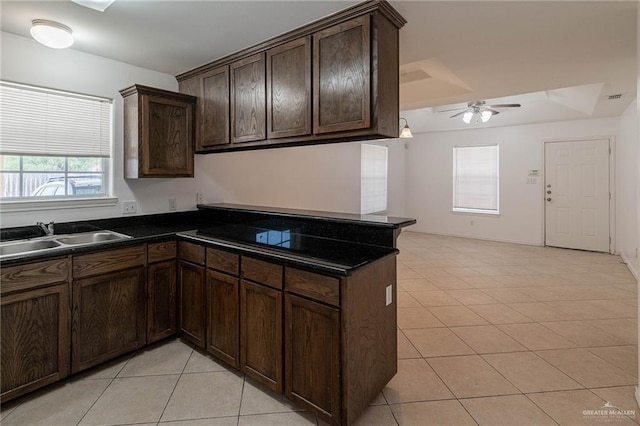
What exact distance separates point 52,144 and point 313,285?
2.43m

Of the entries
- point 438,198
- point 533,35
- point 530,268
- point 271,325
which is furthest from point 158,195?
point 438,198

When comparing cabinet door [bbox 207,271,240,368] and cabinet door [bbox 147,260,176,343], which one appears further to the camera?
cabinet door [bbox 147,260,176,343]

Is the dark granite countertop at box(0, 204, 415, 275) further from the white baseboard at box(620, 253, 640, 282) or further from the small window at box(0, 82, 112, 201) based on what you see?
the white baseboard at box(620, 253, 640, 282)

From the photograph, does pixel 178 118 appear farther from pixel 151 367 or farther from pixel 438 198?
pixel 438 198

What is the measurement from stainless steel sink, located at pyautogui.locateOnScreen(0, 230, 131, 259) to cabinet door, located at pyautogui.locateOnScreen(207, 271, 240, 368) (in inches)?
32.3

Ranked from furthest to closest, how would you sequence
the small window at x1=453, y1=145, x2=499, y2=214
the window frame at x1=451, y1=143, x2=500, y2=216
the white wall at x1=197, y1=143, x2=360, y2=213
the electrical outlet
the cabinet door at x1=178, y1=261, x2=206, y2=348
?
1. the small window at x1=453, y1=145, x2=499, y2=214
2. the window frame at x1=451, y1=143, x2=500, y2=216
3. the white wall at x1=197, y1=143, x2=360, y2=213
4. the electrical outlet
5. the cabinet door at x1=178, y1=261, x2=206, y2=348

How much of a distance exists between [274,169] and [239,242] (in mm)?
2580

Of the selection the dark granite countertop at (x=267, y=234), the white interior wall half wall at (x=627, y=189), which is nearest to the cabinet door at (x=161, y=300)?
the dark granite countertop at (x=267, y=234)

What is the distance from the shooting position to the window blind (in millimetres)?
2422

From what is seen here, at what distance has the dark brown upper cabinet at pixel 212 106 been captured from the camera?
2875 millimetres

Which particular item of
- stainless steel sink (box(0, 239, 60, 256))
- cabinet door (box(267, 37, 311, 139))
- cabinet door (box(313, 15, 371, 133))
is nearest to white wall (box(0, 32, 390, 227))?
stainless steel sink (box(0, 239, 60, 256))

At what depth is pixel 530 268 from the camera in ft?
16.4

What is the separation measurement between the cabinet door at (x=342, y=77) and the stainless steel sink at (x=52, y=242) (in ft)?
5.90

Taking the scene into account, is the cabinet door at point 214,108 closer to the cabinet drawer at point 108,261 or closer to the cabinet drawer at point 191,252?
the cabinet drawer at point 191,252
